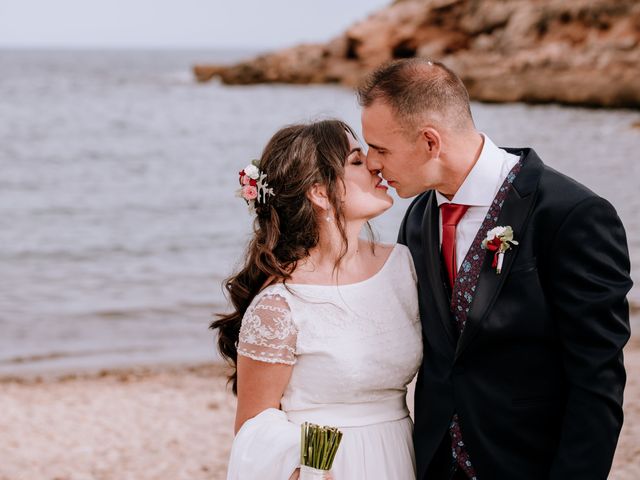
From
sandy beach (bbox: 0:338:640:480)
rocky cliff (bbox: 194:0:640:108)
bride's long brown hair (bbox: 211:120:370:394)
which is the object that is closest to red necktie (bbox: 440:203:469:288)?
bride's long brown hair (bbox: 211:120:370:394)

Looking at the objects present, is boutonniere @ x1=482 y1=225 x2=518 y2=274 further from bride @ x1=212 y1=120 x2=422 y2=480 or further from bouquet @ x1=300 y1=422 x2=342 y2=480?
bouquet @ x1=300 y1=422 x2=342 y2=480

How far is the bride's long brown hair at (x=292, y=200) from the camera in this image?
3160mm

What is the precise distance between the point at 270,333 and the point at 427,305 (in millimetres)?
532

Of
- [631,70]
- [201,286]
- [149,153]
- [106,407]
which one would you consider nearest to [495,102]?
[631,70]

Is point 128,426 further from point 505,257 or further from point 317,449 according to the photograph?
point 505,257

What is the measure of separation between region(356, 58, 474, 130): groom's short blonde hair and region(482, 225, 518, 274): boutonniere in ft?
1.35

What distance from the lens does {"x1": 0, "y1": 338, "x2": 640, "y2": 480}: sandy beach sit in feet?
18.8

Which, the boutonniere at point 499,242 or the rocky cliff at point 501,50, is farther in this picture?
the rocky cliff at point 501,50

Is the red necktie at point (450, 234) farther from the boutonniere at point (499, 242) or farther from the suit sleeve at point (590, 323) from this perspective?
the suit sleeve at point (590, 323)

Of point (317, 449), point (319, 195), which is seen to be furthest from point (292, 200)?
point (317, 449)

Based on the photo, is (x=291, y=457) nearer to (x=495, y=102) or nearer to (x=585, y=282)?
(x=585, y=282)

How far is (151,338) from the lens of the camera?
8789 mm

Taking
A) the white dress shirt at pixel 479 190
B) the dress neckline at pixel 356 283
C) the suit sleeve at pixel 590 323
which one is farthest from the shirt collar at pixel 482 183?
the dress neckline at pixel 356 283

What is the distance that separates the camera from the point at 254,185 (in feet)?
10.7
